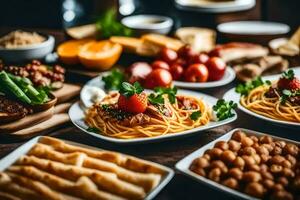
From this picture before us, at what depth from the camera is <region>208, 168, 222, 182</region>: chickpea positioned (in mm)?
1966

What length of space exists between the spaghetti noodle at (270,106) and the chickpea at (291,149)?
400 millimetres

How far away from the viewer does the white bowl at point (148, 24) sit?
405 centimetres

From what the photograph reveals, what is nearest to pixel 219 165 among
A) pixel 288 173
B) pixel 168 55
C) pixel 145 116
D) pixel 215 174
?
pixel 215 174

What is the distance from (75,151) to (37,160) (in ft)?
0.56

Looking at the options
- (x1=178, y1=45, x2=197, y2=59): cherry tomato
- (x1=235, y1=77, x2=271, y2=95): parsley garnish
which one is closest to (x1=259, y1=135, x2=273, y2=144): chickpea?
(x1=235, y1=77, x2=271, y2=95): parsley garnish

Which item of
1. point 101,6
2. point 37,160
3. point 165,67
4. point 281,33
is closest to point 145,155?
point 37,160

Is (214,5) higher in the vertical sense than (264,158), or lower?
higher

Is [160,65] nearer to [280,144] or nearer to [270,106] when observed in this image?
[270,106]

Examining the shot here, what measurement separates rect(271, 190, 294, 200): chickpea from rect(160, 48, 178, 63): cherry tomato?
186 cm

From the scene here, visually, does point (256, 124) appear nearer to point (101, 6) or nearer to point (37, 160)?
point (37, 160)

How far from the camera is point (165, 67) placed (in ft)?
11.3

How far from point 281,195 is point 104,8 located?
312 centimetres

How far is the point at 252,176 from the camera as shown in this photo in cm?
193

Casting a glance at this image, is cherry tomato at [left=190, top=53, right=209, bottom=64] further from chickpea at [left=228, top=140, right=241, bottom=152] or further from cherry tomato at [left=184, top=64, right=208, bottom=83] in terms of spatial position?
chickpea at [left=228, top=140, right=241, bottom=152]
